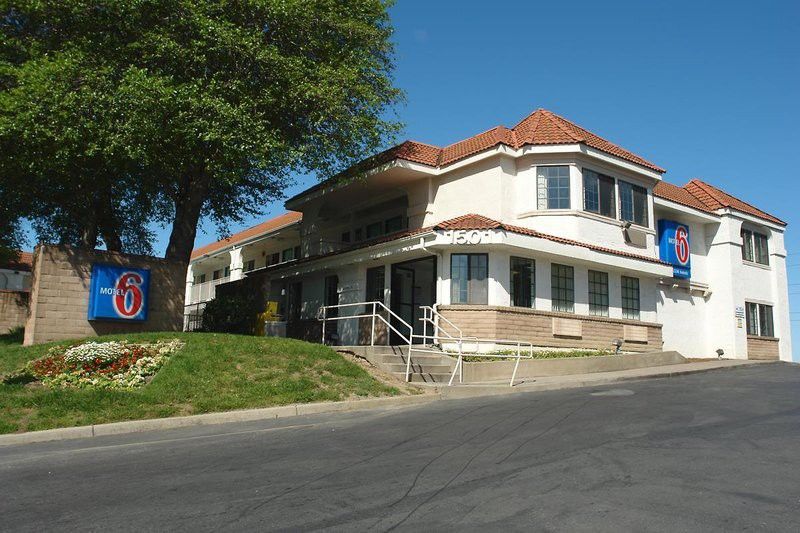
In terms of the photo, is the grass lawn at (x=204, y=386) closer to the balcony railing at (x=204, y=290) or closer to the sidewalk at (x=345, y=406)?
the sidewalk at (x=345, y=406)

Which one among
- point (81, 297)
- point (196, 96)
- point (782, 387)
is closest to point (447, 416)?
point (782, 387)

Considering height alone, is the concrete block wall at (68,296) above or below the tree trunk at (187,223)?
below

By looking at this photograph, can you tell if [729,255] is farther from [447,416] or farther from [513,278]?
[447,416]

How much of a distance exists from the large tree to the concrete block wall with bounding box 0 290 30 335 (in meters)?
4.22

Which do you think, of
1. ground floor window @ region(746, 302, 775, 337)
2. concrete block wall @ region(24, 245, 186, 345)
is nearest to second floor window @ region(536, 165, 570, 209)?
concrete block wall @ region(24, 245, 186, 345)

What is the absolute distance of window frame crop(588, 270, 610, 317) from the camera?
21438 mm

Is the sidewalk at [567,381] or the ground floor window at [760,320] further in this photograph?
the ground floor window at [760,320]

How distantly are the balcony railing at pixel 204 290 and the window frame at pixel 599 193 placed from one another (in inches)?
897

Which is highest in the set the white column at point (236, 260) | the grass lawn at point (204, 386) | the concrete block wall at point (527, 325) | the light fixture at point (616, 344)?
the white column at point (236, 260)

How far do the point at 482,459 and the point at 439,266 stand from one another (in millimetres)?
12493

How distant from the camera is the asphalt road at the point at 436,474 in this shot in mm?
5297

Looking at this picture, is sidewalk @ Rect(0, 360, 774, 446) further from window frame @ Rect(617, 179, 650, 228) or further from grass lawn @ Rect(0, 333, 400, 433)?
window frame @ Rect(617, 179, 650, 228)

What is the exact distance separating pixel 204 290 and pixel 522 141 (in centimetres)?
2460

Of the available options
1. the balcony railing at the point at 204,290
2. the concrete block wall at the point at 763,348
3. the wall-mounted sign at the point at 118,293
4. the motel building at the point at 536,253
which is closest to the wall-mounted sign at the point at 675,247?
the motel building at the point at 536,253
